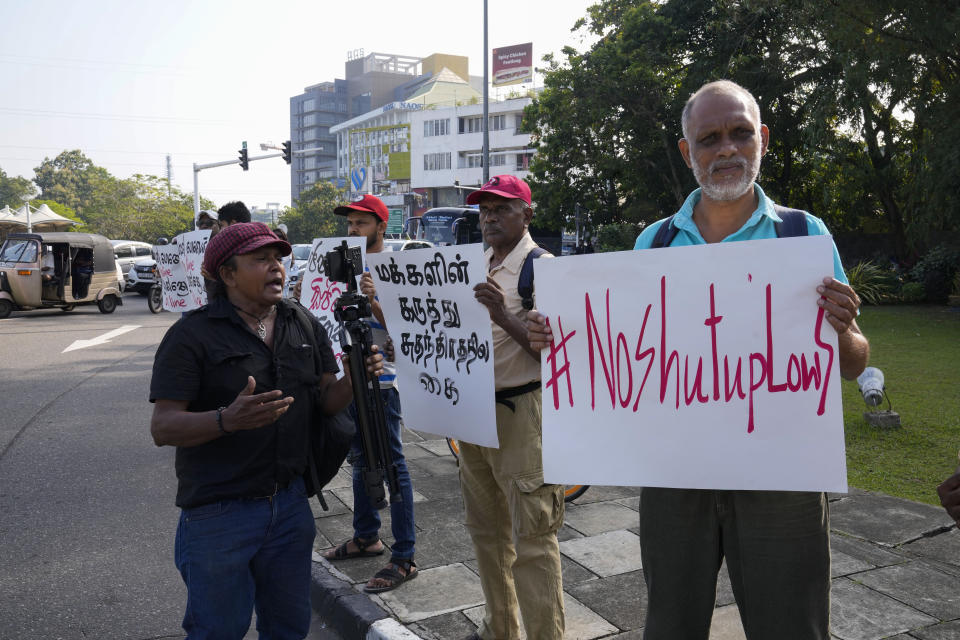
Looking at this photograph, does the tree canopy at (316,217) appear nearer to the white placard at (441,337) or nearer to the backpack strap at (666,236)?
the white placard at (441,337)

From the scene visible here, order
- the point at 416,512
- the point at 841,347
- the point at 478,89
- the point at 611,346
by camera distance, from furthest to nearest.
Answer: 1. the point at 478,89
2. the point at 416,512
3. the point at 611,346
4. the point at 841,347

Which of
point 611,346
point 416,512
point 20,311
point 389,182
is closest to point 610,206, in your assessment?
point 20,311

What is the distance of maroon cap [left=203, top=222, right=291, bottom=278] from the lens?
2668mm

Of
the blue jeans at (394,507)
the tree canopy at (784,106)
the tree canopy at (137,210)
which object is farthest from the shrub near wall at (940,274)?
the tree canopy at (137,210)

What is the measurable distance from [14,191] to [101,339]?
117 meters

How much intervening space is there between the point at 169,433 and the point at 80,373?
981 centimetres

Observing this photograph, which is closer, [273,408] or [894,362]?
[273,408]

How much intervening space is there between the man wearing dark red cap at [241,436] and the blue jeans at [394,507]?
1244 mm

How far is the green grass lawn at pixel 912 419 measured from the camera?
5828 mm

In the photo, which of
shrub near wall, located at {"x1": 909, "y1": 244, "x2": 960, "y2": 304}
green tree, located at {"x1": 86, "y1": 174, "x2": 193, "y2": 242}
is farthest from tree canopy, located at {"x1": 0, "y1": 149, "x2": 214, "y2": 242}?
shrub near wall, located at {"x1": 909, "y1": 244, "x2": 960, "y2": 304}

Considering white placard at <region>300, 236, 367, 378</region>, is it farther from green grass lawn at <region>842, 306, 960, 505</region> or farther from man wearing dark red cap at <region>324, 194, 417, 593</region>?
green grass lawn at <region>842, 306, 960, 505</region>

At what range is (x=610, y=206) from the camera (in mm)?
32625

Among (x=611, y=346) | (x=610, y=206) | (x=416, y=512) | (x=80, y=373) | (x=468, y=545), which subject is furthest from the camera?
(x=610, y=206)

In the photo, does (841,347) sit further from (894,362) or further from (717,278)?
(894,362)
